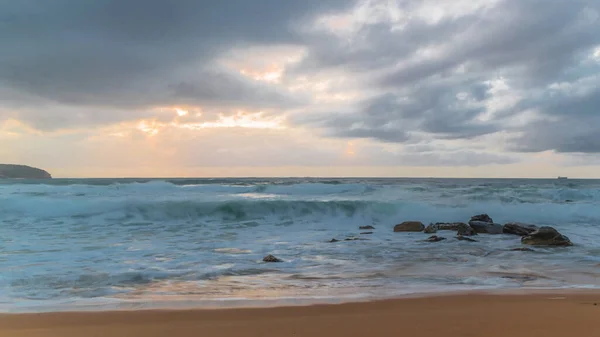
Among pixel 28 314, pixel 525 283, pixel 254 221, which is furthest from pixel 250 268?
pixel 254 221

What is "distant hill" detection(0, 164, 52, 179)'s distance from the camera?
10825 cm

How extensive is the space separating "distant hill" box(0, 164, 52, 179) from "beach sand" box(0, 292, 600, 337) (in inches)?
4853

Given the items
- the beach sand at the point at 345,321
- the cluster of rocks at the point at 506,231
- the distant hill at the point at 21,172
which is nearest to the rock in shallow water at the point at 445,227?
the cluster of rocks at the point at 506,231

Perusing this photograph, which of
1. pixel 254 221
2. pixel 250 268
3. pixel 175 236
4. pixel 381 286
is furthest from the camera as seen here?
pixel 254 221

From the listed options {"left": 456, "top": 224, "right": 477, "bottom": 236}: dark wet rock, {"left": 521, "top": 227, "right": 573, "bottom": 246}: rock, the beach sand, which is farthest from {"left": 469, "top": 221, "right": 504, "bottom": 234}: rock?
the beach sand

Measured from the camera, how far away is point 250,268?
7.79 metres

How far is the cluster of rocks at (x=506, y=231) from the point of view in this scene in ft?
37.0

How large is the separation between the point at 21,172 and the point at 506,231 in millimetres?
128905

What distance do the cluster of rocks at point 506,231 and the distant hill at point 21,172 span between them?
119091 millimetres

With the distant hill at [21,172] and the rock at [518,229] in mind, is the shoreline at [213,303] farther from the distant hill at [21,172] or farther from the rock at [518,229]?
the distant hill at [21,172]

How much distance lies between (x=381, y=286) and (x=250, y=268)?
2589 mm

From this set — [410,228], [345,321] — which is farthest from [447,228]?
[345,321]

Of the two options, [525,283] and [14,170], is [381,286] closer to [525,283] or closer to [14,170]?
[525,283]

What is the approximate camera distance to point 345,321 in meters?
4.46
